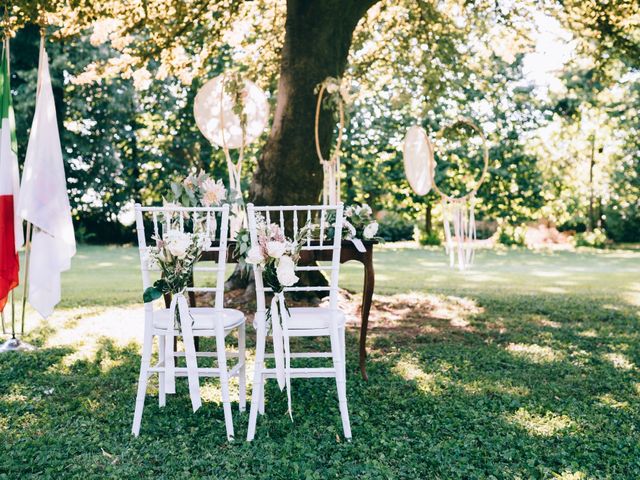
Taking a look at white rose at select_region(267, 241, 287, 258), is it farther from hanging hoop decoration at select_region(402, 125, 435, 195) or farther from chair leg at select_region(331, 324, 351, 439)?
hanging hoop decoration at select_region(402, 125, 435, 195)

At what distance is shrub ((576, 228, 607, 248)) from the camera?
56.4 feet

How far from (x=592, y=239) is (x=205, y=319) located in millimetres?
16252

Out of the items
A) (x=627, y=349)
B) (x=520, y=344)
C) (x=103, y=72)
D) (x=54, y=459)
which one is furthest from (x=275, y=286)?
(x=103, y=72)

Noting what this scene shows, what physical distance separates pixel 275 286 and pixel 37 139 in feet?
7.96

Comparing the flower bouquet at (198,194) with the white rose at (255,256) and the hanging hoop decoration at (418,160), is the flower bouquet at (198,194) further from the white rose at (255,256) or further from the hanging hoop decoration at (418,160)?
the hanging hoop decoration at (418,160)

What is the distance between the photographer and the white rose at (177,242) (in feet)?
9.77

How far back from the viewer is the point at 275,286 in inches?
123

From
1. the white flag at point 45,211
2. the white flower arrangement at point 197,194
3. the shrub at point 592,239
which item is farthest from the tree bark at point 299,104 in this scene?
the shrub at point 592,239

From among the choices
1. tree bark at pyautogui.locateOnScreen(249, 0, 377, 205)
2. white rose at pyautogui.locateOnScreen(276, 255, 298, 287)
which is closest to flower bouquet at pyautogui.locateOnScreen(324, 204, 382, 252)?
white rose at pyautogui.locateOnScreen(276, 255, 298, 287)

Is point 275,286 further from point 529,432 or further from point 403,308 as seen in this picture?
point 403,308

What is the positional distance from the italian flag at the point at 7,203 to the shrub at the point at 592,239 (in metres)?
15.9

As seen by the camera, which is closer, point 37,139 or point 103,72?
point 37,139

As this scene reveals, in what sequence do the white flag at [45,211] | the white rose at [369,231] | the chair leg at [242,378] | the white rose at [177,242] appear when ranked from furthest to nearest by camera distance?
1. the white flag at [45,211]
2. the white rose at [369,231]
3. the chair leg at [242,378]
4. the white rose at [177,242]

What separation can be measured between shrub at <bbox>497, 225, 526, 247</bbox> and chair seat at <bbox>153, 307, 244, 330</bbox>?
15869 millimetres
